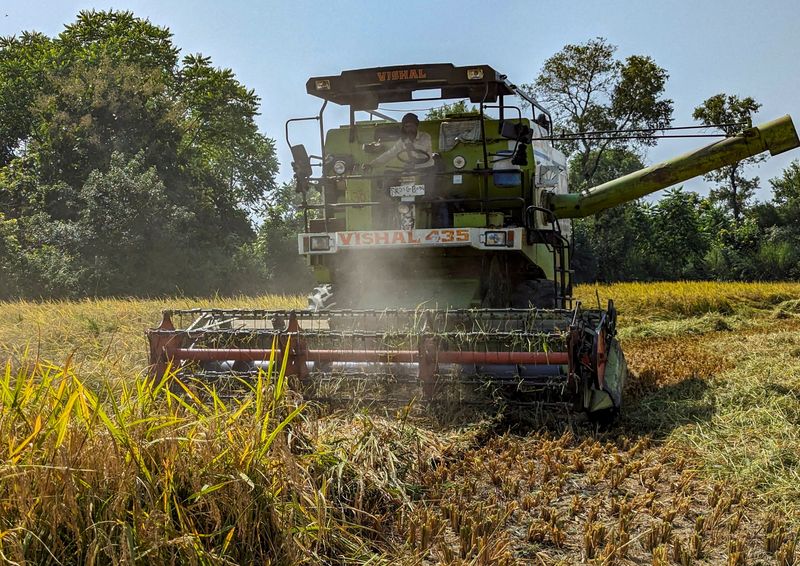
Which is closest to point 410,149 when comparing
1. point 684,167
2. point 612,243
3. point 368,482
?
point 684,167

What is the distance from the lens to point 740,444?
449cm

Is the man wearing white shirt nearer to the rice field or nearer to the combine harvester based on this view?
the combine harvester

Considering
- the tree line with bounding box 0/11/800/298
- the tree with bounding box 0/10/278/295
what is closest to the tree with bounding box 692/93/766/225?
the tree line with bounding box 0/11/800/298

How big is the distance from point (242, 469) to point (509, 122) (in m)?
4.54

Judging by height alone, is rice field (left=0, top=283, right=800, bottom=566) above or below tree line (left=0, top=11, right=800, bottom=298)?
below

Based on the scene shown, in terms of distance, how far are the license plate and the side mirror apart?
89cm

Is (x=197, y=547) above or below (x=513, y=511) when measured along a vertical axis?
above

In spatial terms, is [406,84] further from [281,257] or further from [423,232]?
[281,257]

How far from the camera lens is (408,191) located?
22.5 feet

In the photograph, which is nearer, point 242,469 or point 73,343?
point 242,469

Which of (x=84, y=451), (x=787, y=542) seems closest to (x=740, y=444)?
(x=787, y=542)

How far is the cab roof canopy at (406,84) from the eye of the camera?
655 centimetres

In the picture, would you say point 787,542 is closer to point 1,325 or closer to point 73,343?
point 73,343

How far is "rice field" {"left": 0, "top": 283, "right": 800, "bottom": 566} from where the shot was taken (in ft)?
8.43
